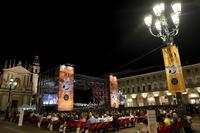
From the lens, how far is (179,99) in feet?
30.5

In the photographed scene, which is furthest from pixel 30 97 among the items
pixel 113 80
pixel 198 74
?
pixel 198 74

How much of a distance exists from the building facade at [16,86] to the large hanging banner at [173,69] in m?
39.9

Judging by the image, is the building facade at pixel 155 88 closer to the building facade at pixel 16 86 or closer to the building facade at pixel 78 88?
the building facade at pixel 78 88

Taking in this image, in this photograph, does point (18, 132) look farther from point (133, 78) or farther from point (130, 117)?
point (133, 78)

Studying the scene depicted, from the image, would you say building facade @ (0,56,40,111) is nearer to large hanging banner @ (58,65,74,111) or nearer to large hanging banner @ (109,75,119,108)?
large hanging banner @ (58,65,74,111)

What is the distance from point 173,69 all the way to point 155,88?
122 ft

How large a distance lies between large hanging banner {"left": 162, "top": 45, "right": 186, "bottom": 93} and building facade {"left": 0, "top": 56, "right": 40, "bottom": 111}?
3994cm

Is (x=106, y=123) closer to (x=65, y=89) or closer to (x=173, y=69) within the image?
(x=173, y=69)

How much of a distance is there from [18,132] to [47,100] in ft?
75.4

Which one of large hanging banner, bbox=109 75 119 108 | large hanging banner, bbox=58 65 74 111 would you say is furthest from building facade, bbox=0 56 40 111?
large hanging banner, bbox=109 75 119 108

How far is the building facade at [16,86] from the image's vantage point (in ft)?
133

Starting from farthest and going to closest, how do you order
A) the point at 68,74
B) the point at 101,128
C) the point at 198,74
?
the point at 198,74 → the point at 68,74 → the point at 101,128

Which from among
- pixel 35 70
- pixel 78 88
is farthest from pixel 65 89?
pixel 35 70

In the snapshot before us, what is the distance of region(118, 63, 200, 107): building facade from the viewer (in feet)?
127
